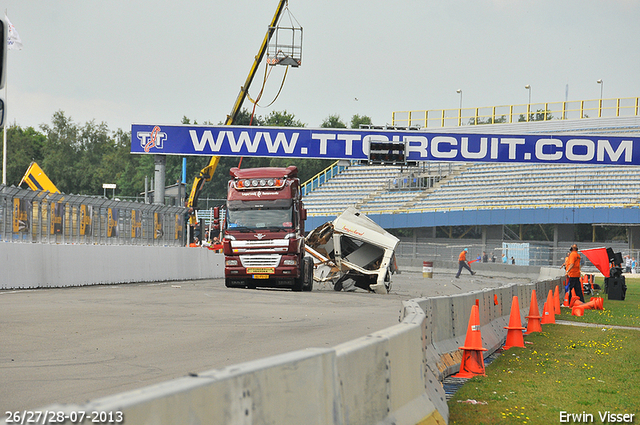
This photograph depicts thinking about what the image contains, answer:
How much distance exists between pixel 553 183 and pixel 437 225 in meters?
9.23

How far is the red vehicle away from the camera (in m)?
24.4

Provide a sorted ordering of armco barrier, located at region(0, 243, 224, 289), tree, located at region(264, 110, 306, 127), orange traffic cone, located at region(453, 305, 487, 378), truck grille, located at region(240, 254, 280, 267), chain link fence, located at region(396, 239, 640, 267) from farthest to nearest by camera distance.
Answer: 1. tree, located at region(264, 110, 306, 127)
2. chain link fence, located at region(396, 239, 640, 267)
3. truck grille, located at region(240, 254, 280, 267)
4. armco barrier, located at region(0, 243, 224, 289)
5. orange traffic cone, located at region(453, 305, 487, 378)

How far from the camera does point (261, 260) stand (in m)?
24.7

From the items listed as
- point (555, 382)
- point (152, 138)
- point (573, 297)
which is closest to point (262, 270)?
point (573, 297)

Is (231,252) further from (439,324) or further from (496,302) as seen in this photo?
(439,324)

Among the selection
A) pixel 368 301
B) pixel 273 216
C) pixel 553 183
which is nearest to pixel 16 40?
pixel 273 216

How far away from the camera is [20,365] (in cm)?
878

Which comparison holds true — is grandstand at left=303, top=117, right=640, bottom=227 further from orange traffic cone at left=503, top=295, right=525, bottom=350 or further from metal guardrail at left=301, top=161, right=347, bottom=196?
orange traffic cone at left=503, top=295, right=525, bottom=350

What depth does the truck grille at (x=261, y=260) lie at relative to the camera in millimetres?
24562

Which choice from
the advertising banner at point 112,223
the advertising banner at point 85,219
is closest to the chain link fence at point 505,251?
the advertising banner at point 112,223

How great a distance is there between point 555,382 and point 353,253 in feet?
61.0

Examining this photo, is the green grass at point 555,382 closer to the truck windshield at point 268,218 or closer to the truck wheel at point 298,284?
the truck windshield at point 268,218

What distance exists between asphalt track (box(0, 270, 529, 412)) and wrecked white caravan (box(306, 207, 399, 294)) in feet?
16.7

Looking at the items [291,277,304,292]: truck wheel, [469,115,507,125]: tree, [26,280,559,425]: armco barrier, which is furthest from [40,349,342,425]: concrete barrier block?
[469,115,507,125]: tree
